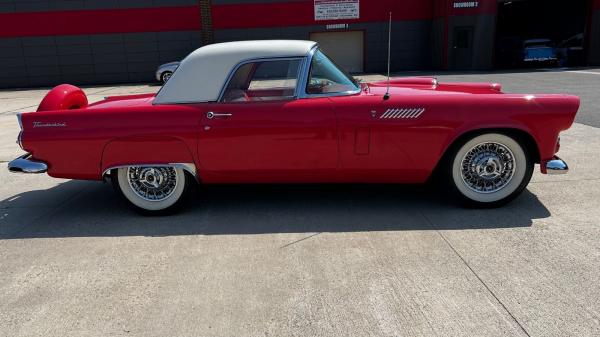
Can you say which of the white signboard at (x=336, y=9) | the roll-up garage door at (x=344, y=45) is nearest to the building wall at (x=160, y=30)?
the white signboard at (x=336, y=9)

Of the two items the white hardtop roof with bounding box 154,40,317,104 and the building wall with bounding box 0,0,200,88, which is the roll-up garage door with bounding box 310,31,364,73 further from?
the white hardtop roof with bounding box 154,40,317,104

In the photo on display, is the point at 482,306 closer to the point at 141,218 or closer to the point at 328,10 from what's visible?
the point at 141,218

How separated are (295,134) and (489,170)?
177 cm

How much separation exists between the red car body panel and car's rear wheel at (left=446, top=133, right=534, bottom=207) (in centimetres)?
14

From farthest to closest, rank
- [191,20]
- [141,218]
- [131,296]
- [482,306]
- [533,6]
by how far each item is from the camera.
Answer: [533,6]
[191,20]
[141,218]
[131,296]
[482,306]

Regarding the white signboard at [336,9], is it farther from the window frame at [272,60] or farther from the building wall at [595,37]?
the window frame at [272,60]

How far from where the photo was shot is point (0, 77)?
21.5m

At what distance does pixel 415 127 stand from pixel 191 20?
19566mm

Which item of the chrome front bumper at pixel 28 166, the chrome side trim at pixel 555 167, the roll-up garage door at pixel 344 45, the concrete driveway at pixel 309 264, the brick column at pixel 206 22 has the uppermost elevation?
the brick column at pixel 206 22

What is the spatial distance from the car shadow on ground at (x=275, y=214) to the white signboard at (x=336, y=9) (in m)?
18.2

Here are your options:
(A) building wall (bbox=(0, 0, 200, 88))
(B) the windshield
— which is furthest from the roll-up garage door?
(B) the windshield

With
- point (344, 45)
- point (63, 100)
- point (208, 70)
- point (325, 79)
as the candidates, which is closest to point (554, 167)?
point (325, 79)

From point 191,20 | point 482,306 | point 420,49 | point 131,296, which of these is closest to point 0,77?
point 191,20

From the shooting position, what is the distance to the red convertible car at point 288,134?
3.81 m
